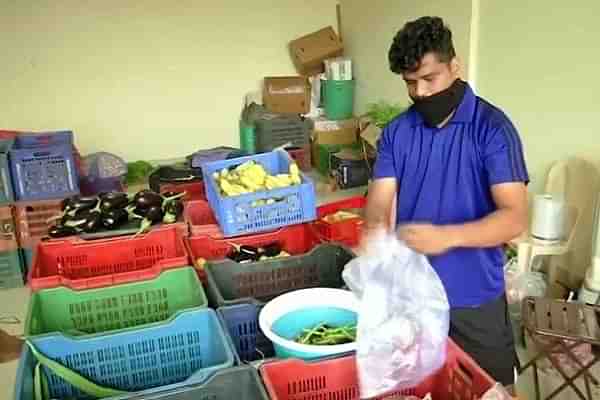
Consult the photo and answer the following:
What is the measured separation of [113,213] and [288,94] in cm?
284

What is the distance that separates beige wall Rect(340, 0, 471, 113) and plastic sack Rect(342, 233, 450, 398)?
2.23 metres

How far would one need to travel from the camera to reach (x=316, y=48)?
4957mm

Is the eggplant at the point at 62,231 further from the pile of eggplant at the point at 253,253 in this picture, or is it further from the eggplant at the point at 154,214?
the pile of eggplant at the point at 253,253

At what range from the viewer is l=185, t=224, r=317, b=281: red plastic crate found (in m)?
2.17

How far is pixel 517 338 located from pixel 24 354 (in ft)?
7.09

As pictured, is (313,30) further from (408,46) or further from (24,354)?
(24,354)

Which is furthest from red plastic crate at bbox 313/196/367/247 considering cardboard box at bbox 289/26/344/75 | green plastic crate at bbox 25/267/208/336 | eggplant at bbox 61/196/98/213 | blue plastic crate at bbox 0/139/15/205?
cardboard box at bbox 289/26/344/75

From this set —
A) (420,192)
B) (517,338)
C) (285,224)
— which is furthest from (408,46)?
(517,338)

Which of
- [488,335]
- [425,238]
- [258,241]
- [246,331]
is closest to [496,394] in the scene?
[425,238]

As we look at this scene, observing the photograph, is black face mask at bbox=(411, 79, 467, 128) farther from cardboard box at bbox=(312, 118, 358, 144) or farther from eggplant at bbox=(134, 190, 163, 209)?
cardboard box at bbox=(312, 118, 358, 144)

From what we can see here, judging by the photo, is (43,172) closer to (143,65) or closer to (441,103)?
(143,65)

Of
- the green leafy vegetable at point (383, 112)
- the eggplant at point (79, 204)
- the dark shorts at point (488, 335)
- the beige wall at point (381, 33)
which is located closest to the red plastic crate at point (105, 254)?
the eggplant at point (79, 204)

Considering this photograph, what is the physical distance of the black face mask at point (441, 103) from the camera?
1519mm

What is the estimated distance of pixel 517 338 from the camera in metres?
2.76
